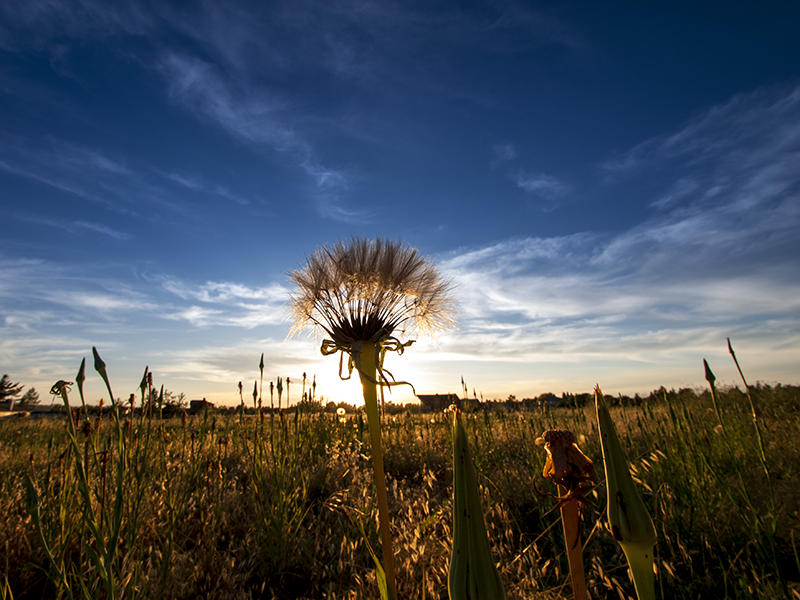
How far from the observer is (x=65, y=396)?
148cm

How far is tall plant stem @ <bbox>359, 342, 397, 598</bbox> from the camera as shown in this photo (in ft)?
5.26

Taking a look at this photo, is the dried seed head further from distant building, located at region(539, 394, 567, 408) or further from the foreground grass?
distant building, located at region(539, 394, 567, 408)

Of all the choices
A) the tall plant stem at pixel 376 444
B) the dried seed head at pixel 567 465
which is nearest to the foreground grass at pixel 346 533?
the tall plant stem at pixel 376 444

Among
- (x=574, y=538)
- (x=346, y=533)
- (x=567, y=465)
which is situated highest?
(x=567, y=465)

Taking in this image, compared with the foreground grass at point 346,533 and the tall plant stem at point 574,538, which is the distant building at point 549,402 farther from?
the tall plant stem at point 574,538

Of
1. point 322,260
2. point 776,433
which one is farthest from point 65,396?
point 776,433

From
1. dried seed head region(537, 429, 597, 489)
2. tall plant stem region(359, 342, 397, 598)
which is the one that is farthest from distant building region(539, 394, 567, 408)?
dried seed head region(537, 429, 597, 489)

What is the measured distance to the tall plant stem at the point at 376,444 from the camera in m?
1.60

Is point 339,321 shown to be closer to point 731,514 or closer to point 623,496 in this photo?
point 623,496

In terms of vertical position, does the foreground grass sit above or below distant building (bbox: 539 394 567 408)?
below

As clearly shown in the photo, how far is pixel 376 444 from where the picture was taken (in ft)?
6.05

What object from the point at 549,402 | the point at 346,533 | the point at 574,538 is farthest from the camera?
the point at 549,402

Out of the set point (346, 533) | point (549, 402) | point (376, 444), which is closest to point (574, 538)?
point (376, 444)

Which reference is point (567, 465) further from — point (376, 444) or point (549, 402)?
point (549, 402)
